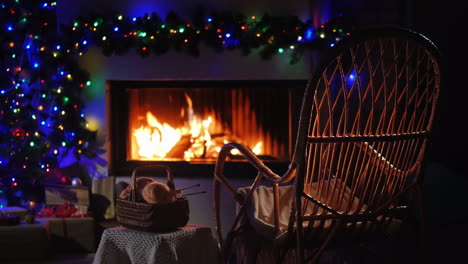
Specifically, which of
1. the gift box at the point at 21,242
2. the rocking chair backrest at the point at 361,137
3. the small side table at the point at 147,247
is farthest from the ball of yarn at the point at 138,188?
the gift box at the point at 21,242

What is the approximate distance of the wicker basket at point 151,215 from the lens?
2254mm

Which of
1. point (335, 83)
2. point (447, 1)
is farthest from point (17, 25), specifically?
point (447, 1)

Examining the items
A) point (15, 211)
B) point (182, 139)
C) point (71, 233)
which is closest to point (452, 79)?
point (182, 139)

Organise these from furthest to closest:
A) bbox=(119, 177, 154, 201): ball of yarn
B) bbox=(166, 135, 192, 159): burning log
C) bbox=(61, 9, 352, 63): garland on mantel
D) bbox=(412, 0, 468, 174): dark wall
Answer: bbox=(166, 135, 192, 159): burning log → bbox=(61, 9, 352, 63): garland on mantel → bbox=(412, 0, 468, 174): dark wall → bbox=(119, 177, 154, 201): ball of yarn

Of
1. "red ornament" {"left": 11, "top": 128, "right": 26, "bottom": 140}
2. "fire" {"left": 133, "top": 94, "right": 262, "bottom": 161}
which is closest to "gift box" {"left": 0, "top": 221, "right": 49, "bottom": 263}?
"red ornament" {"left": 11, "top": 128, "right": 26, "bottom": 140}

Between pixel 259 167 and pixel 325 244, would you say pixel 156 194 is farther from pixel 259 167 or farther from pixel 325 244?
pixel 325 244

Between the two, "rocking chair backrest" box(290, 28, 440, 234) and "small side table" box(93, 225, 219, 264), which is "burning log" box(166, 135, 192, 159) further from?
"rocking chair backrest" box(290, 28, 440, 234)

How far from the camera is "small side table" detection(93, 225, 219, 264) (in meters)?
2.23

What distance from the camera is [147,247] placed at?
2.25 metres

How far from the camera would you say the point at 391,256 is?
115 inches

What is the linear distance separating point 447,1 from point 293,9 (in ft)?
3.66

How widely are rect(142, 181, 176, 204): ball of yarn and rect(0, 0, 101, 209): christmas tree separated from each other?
1.81m

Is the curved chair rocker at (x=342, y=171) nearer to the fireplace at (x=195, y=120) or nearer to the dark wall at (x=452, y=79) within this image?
the dark wall at (x=452, y=79)

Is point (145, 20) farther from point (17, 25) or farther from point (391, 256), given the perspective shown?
point (391, 256)
